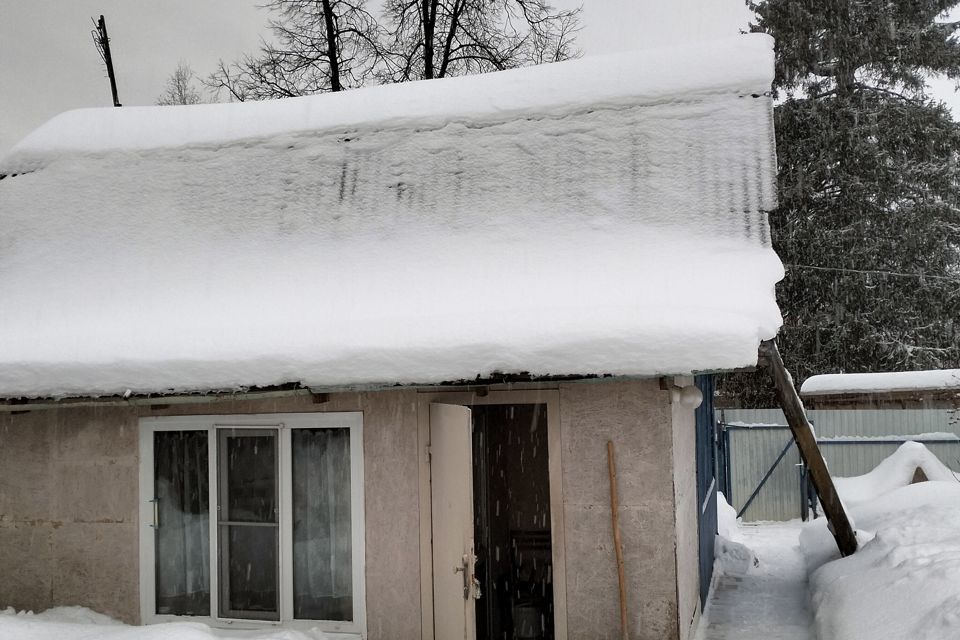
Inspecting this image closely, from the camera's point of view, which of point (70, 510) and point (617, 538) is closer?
point (617, 538)

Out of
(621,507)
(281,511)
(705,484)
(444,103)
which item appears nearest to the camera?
(621,507)

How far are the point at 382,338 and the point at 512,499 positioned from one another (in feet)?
15.0

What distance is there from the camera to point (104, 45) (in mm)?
21531

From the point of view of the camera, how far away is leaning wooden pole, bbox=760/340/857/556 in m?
7.47

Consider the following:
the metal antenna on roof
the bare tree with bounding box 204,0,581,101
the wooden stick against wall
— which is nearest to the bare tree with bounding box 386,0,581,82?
the bare tree with bounding box 204,0,581,101

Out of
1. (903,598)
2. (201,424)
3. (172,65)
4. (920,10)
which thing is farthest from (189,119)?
(172,65)

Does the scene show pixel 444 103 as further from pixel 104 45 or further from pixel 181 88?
pixel 181 88

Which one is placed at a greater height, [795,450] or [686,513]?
[686,513]

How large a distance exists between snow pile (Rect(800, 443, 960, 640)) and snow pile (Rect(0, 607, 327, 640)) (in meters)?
3.77

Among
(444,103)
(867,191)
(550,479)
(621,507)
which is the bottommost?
(621,507)

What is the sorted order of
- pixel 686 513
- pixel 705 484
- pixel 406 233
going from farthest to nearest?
pixel 705 484 < pixel 406 233 < pixel 686 513

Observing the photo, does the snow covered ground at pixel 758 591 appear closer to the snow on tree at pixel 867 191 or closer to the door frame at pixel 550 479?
the door frame at pixel 550 479

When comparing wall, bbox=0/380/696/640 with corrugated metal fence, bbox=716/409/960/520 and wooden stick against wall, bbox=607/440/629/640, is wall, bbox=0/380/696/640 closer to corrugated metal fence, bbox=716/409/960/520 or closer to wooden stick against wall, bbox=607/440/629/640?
wooden stick against wall, bbox=607/440/629/640

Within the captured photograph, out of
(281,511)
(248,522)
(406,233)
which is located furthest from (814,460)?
(248,522)
